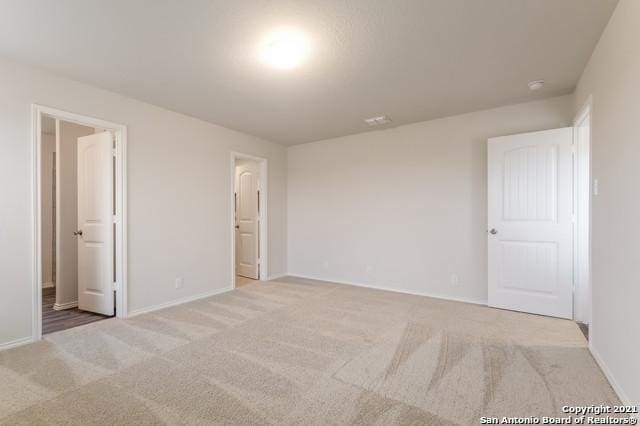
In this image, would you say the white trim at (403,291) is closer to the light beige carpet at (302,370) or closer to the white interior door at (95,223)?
the light beige carpet at (302,370)

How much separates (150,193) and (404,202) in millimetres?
3393

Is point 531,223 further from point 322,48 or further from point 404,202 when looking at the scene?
point 322,48

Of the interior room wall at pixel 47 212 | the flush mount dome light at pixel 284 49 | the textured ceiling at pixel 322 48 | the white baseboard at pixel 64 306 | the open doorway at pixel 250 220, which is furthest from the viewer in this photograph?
the open doorway at pixel 250 220

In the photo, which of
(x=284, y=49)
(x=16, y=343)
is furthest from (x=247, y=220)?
(x=284, y=49)

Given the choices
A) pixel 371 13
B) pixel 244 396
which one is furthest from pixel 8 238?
pixel 371 13

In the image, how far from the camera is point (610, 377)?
2010 millimetres

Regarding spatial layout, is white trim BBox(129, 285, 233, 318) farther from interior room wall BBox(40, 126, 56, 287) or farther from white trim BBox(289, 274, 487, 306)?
interior room wall BBox(40, 126, 56, 287)

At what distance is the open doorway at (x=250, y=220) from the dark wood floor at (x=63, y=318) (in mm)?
2009

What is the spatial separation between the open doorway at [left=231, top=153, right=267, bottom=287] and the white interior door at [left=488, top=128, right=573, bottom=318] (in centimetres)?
347

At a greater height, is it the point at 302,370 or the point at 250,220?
the point at 250,220

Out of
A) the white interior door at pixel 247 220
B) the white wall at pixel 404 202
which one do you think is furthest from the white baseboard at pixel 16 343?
the white wall at pixel 404 202

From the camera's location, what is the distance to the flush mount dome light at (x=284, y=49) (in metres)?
2.26

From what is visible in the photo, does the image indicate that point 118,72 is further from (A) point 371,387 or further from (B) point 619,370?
(B) point 619,370

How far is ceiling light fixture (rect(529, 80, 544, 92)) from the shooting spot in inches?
119
